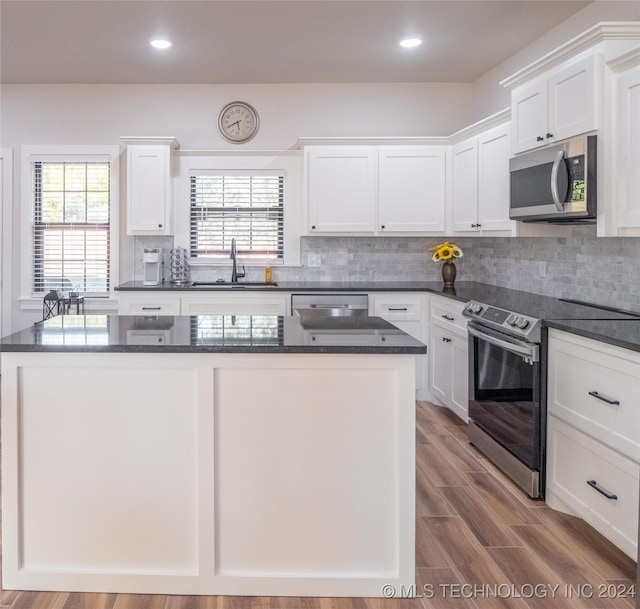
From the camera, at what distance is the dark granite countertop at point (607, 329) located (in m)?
2.47

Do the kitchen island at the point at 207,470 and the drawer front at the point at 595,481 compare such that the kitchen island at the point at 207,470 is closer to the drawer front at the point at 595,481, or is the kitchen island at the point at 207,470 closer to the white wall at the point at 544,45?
the drawer front at the point at 595,481

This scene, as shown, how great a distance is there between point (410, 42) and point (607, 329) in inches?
107

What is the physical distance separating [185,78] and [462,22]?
8.15 feet

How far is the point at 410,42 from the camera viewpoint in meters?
4.51

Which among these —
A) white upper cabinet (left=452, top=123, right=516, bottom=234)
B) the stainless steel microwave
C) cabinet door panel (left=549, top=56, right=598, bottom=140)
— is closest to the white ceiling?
white upper cabinet (left=452, top=123, right=516, bottom=234)

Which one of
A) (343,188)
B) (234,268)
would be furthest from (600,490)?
(234,268)

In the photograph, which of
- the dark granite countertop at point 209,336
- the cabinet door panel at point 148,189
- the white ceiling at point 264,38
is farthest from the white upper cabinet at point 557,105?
the cabinet door panel at point 148,189

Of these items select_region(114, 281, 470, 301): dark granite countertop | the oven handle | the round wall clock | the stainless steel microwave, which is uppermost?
Result: the round wall clock

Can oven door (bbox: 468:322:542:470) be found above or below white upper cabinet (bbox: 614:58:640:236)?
below

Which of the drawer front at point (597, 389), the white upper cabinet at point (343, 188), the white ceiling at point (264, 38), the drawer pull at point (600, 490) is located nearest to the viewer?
the drawer front at point (597, 389)

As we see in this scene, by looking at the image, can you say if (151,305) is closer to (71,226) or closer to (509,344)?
(71,226)

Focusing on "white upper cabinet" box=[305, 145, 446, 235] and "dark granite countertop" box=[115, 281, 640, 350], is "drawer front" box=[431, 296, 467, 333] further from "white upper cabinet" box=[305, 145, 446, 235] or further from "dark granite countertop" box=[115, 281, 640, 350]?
"white upper cabinet" box=[305, 145, 446, 235]

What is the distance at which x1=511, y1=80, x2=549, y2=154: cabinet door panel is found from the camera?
3537 millimetres

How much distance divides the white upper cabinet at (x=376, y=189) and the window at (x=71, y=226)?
1972 mm
